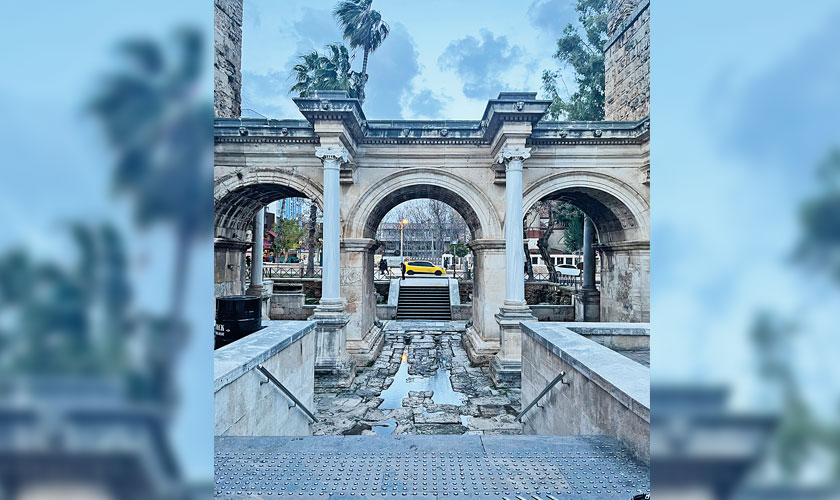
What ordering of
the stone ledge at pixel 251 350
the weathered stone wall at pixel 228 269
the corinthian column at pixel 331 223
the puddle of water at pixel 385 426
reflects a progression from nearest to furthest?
the stone ledge at pixel 251 350 → the puddle of water at pixel 385 426 → the corinthian column at pixel 331 223 → the weathered stone wall at pixel 228 269

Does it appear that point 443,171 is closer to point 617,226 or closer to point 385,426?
point 617,226

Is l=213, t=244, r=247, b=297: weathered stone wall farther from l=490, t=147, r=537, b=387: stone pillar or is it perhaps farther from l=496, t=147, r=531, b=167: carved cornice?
l=496, t=147, r=531, b=167: carved cornice

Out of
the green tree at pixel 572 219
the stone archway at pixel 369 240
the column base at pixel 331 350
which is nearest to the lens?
the column base at pixel 331 350

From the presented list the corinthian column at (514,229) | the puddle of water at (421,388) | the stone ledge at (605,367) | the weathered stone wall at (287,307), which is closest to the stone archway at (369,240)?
the corinthian column at (514,229)

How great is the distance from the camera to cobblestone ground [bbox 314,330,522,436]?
6758 mm

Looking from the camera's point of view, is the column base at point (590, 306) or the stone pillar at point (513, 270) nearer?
the stone pillar at point (513, 270)

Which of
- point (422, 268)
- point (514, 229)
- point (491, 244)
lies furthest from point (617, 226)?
point (422, 268)

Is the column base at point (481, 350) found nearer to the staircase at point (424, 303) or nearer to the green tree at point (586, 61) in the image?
the staircase at point (424, 303)

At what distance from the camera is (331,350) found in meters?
9.20

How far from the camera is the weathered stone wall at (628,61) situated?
44.4 feet

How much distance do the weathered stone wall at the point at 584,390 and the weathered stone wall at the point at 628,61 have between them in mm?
11151

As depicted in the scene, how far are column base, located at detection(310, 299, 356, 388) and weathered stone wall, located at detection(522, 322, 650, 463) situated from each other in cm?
447
